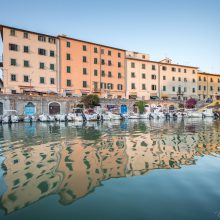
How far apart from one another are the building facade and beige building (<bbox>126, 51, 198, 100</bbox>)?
254cm

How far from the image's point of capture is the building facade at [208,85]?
186 ft

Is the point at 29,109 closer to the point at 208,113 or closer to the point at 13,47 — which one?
the point at 13,47

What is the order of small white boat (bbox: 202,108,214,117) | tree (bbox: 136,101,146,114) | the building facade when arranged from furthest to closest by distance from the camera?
the building facade, tree (bbox: 136,101,146,114), small white boat (bbox: 202,108,214,117)

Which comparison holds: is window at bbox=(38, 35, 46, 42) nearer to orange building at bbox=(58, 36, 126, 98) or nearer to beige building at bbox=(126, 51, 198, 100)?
orange building at bbox=(58, 36, 126, 98)

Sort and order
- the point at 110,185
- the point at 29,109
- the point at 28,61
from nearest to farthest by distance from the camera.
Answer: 1. the point at 110,185
2. the point at 29,109
3. the point at 28,61

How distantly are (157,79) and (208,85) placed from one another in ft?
64.3

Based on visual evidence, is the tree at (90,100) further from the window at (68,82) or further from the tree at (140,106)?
the tree at (140,106)

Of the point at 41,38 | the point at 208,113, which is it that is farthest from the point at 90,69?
the point at 208,113

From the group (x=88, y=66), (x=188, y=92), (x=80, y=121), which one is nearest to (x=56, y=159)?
(x=80, y=121)

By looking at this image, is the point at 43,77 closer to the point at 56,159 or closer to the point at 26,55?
the point at 26,55

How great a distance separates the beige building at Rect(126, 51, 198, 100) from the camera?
1825 inches

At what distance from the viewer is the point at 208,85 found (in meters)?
58.1

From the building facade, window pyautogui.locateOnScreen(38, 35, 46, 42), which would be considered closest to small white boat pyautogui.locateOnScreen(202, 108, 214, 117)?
the building facade

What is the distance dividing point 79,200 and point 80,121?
74.0 feet
